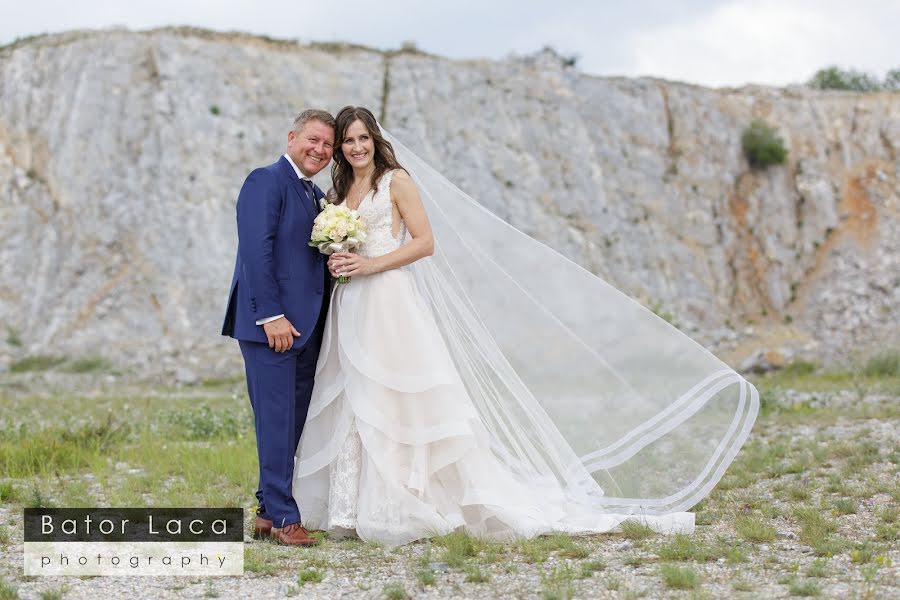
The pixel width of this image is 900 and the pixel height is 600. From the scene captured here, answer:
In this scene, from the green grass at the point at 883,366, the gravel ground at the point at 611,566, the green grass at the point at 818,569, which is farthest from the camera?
the green grass at the point at 883,366

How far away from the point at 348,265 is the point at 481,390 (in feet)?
4.20

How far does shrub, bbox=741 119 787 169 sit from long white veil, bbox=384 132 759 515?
2146 centimetres

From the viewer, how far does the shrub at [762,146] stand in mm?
26266

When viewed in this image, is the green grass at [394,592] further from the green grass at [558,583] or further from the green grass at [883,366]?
the green grass at [883,366]

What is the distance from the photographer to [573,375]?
6531 millimetres

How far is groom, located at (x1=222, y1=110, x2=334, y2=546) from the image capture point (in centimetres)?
581

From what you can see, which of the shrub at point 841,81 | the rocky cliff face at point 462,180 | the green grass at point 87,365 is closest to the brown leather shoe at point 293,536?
the rocky cliff face at point 462,180

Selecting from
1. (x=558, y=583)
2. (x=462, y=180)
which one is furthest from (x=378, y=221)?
(x=462, y=180)

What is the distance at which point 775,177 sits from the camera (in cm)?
2653

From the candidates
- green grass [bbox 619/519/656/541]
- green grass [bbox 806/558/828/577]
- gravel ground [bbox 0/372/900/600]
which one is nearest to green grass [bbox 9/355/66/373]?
gravel ground [bbox 0/372/900/600]

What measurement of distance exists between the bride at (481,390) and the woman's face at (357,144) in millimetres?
11

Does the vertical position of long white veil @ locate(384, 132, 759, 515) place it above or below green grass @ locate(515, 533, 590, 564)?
above

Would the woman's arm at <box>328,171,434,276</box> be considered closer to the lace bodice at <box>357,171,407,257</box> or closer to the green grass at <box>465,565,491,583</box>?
the lace bodice at <box>357,171,407,257</box>

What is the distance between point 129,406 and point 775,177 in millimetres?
19605
